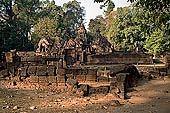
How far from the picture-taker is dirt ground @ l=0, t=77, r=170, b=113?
727 cm

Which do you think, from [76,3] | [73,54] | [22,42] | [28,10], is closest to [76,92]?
[73,54]

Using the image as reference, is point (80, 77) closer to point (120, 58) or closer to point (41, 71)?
point (41, 71)

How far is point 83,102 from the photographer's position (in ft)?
27.5

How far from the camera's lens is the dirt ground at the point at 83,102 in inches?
286

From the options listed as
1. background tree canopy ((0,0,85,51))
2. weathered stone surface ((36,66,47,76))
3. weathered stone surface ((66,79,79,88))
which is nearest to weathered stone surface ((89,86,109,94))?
weathered stone surface ((66,79,79,88))

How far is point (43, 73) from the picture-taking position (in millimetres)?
11500

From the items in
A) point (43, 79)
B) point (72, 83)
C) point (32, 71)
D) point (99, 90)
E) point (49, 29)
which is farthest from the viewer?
point (49, 29)

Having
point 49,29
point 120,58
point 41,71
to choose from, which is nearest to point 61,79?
point 41,71

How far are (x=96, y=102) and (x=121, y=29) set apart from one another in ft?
102

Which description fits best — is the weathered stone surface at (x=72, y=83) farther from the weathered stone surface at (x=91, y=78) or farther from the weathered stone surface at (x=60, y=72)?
the weathered stone surface at (x=91, y=78)

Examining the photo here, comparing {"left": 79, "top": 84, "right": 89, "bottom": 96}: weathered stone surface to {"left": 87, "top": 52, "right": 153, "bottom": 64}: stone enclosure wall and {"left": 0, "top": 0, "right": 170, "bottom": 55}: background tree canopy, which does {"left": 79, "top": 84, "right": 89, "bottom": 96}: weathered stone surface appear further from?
{"left": 87, "top": 52, "right": 153, "bottom": 64}: stone enclosure wall

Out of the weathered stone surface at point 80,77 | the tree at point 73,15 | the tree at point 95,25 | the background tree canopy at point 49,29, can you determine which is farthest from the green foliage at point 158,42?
the tree at point 95,25

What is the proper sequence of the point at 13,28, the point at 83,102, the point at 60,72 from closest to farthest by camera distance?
the point at 83,102 < the point at 60,72 < the point at 13,28

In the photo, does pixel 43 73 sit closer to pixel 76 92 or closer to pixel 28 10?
pixel 76 92
